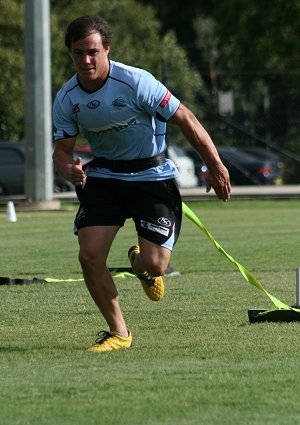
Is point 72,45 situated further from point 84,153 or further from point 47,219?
point 84,153

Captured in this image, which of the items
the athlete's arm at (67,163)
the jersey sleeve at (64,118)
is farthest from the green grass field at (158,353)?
the jersey sleeve at (64,118)

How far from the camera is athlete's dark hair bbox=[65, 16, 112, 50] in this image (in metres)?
7.72

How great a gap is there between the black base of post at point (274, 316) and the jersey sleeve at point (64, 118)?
2.03 metres

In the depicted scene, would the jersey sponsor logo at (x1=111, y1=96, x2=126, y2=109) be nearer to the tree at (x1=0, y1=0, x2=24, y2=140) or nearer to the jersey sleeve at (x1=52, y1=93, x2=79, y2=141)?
the jersey sleeve at (x1=52, y1=93, x2=79, y2=141)

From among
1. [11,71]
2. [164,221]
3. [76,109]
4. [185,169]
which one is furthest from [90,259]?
[11,71]

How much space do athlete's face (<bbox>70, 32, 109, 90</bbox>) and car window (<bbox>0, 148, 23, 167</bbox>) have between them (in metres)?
A: 27.6

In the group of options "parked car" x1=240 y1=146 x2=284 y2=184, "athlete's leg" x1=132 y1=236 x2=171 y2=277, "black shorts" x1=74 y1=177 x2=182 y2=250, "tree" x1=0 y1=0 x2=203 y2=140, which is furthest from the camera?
"tree" x1=0 y1=0 x2=203 y2=140

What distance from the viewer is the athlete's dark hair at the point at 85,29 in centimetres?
772

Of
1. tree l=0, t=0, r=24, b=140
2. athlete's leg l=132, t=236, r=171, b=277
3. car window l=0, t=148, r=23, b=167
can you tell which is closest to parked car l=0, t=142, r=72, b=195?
car window l=0, t=148, r=23, b=167

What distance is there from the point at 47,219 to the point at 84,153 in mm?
13459

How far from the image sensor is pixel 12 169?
3516cm

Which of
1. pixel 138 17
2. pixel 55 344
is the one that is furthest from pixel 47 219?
A: pixel 138 17

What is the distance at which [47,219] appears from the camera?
23328 mm

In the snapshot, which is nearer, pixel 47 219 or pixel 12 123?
pixel 47 219
